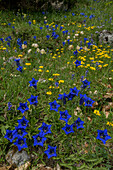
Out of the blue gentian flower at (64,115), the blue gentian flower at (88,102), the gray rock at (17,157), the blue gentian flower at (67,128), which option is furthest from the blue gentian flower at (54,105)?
the gray rock at (17,157)

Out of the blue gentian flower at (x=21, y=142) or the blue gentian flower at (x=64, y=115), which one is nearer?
the blue gentian flower at (x=21, y=142)

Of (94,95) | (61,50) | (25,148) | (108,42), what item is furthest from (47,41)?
(25,148)

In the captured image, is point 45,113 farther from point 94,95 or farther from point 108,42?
point 108,42

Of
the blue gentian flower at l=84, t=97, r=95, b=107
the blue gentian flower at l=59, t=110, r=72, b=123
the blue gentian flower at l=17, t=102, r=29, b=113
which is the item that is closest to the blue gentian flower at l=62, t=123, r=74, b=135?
the blue gentian flower at l=59, t=110, r=72, b=123

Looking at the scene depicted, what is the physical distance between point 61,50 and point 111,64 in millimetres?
1920

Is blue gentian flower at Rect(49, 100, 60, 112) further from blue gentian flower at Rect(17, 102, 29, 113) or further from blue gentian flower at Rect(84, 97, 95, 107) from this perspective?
blue gentian flower at Rect(84, 97, 95, 107)

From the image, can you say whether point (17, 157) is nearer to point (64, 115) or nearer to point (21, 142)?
point (21, 142)

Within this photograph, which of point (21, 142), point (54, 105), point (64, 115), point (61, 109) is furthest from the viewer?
point (61, 109)

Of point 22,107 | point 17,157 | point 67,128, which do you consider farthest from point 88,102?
point 17,157

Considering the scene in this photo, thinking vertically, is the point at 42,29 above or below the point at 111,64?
above

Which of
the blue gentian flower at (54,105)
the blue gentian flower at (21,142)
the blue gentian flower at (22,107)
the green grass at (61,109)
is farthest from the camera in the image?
the blue gentian flower at (54,105)

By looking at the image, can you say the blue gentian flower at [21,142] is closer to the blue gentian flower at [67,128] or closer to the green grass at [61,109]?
the green grass at [61,109]

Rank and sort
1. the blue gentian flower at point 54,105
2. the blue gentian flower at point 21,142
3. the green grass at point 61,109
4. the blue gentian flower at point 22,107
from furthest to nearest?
the blue gentian flower at point 54,105
the blue gentian flower at point 22,107
the green grass at point 61,109
the blue gentian flower at point 21,142

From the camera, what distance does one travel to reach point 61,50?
5191mm
